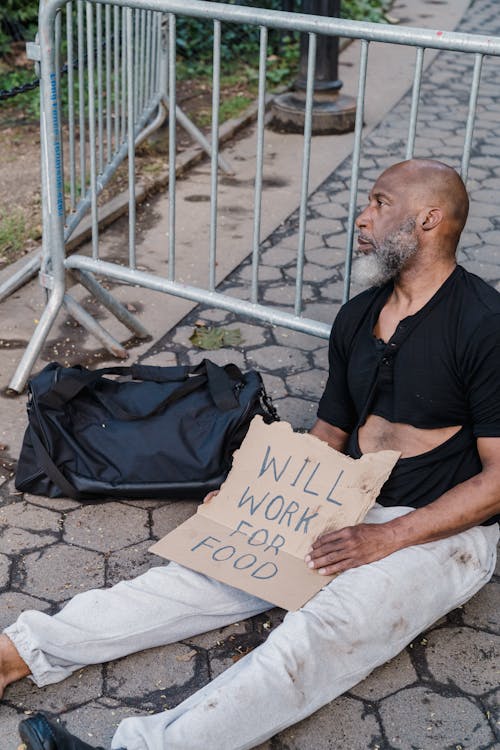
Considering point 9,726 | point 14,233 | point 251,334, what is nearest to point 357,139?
point 251,334

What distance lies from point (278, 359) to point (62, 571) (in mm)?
1693

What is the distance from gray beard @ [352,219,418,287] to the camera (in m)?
2.92

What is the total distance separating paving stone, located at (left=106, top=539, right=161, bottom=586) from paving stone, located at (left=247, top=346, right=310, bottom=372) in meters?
1.37

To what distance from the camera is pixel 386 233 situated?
295 cm

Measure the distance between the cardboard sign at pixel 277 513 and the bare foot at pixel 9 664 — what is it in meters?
0.48

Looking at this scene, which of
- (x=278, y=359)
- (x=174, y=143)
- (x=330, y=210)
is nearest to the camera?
(x=174, y=143)

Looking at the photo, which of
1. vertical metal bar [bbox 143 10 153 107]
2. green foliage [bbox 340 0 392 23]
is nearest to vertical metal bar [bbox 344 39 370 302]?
vertical metal bar [bbox 143 10 153 107]

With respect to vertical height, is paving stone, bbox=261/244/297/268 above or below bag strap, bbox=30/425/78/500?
below

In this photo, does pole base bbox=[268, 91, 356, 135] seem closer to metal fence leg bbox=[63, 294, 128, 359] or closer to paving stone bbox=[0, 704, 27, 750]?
metal fence leg bbox=[63, 294, 128, 359]

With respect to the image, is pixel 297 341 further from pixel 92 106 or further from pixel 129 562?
pixel 129 562

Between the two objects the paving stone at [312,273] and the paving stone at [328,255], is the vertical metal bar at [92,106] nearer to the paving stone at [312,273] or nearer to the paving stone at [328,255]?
the paving stone at [312,273]

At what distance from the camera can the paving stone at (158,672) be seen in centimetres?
278

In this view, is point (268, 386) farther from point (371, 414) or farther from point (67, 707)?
point (67, 707)

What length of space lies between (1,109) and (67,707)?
6251 mm
